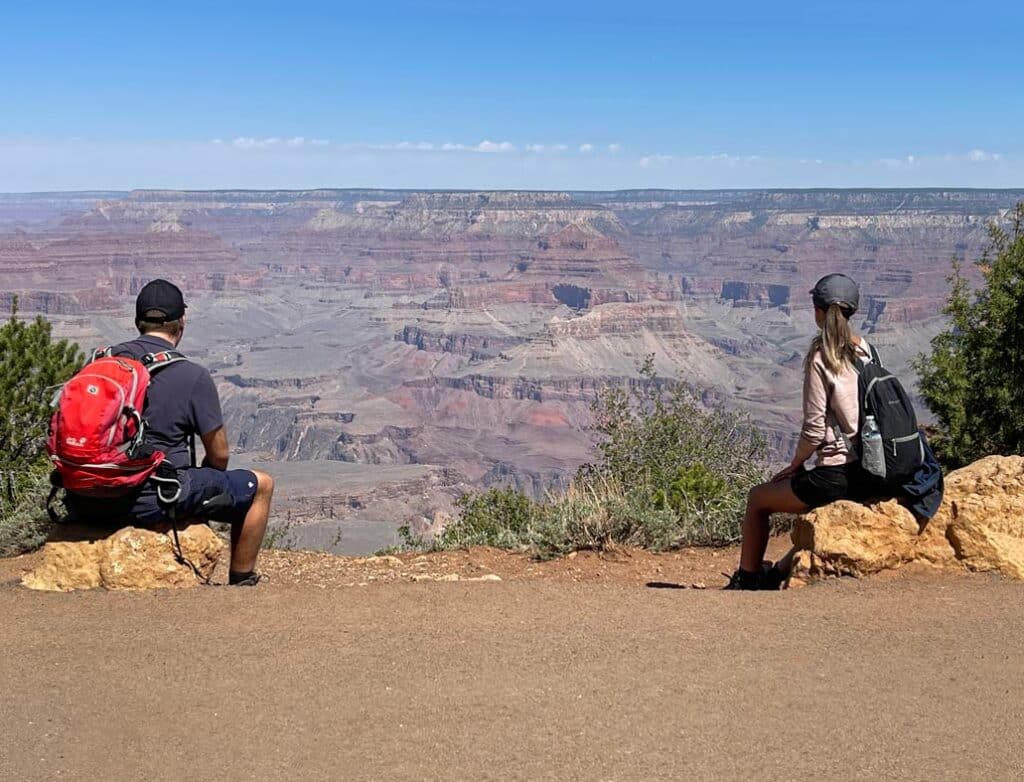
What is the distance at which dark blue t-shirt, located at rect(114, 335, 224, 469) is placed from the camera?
509 centimetres

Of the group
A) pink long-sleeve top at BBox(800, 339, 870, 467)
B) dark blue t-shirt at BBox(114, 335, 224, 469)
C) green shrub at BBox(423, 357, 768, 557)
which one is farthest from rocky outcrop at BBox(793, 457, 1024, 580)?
dark blue t-shirt at BBox(114, 335, 224, 469)

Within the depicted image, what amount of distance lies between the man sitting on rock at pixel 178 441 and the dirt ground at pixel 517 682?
0.41 metres

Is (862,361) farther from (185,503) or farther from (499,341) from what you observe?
(499,341)

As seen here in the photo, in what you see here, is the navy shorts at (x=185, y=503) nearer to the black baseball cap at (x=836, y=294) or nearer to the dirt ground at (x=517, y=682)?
the dirt ground at (x=517, y=682)

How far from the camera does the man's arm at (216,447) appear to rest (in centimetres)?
527

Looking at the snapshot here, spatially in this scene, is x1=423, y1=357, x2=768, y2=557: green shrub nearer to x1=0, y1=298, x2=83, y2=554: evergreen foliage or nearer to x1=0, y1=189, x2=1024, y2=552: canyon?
x1=0, y1=298, x2=83, y2=554: evergreen foliage

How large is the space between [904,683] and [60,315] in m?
163

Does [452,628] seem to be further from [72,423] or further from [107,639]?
[72,423]

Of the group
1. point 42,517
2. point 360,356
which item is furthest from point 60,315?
point 42,517

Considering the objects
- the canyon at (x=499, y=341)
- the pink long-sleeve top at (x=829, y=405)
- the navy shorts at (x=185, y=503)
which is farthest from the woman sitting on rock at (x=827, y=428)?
the canyon at (x=499, y=341)

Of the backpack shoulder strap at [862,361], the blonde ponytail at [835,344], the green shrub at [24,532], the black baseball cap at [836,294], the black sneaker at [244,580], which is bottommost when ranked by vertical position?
the green shrub at [24,532]

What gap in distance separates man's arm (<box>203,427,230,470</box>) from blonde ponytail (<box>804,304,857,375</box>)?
9.76ft

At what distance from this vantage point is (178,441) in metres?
5.21

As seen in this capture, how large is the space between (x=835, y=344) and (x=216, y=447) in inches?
125
